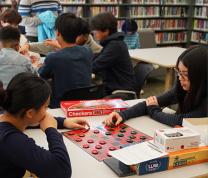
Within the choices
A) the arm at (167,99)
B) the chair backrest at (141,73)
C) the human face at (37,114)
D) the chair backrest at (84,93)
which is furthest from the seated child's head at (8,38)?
the human face at (37,114)

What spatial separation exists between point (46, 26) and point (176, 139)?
3051 millimetres

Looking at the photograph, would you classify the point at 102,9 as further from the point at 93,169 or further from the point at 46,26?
the point at 93,169

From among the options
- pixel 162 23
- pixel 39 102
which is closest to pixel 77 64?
pixel 39 102

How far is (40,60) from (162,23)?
4241mm

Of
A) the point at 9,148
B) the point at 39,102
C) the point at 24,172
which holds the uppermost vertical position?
the point at 39,102

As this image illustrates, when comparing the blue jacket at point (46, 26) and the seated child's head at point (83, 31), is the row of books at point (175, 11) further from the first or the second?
the seated child's head at point (83, 31)

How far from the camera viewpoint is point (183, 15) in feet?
23.5

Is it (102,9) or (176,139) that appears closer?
(176,139)

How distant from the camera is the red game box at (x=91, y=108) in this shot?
74.0 inches

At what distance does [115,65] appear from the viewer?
10.00 feet

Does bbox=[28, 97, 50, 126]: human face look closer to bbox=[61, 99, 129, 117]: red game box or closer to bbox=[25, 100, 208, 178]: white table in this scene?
bbox=[25, 100, 208, 178]: white table

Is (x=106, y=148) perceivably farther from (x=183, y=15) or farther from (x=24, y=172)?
(x=183, y=15)

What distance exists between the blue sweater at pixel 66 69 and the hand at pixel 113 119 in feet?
2.48

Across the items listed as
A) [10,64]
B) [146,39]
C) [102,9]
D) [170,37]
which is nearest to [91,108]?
[10,64]
